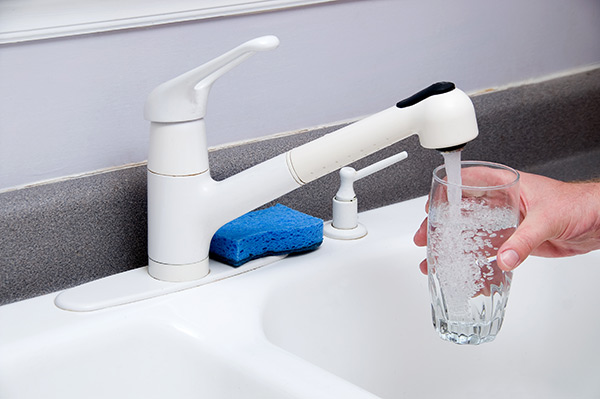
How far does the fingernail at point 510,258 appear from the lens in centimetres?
63

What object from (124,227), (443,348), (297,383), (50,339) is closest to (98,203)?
(124,227)

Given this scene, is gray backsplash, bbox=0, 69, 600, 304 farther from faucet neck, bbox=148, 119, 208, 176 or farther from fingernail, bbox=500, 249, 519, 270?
fingernail, bbox=500, 249, 519, 270

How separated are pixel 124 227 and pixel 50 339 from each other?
0.15 metres

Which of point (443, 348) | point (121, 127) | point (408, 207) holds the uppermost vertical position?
point (121, 127)

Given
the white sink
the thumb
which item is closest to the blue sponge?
the white sink

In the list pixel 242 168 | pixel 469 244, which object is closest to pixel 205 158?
pixel 242 168

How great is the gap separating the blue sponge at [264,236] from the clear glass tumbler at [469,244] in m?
0.17

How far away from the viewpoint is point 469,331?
2.32ft

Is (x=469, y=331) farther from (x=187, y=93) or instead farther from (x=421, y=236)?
(x=187, y=93)

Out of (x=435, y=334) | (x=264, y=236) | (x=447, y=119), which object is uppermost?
(x=447, y=119)

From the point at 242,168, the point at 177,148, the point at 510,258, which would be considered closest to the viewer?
the point at 510,258

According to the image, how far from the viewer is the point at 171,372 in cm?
72

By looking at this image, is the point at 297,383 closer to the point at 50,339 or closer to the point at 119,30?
the point at 50,339

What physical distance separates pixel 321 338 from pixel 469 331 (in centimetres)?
17
